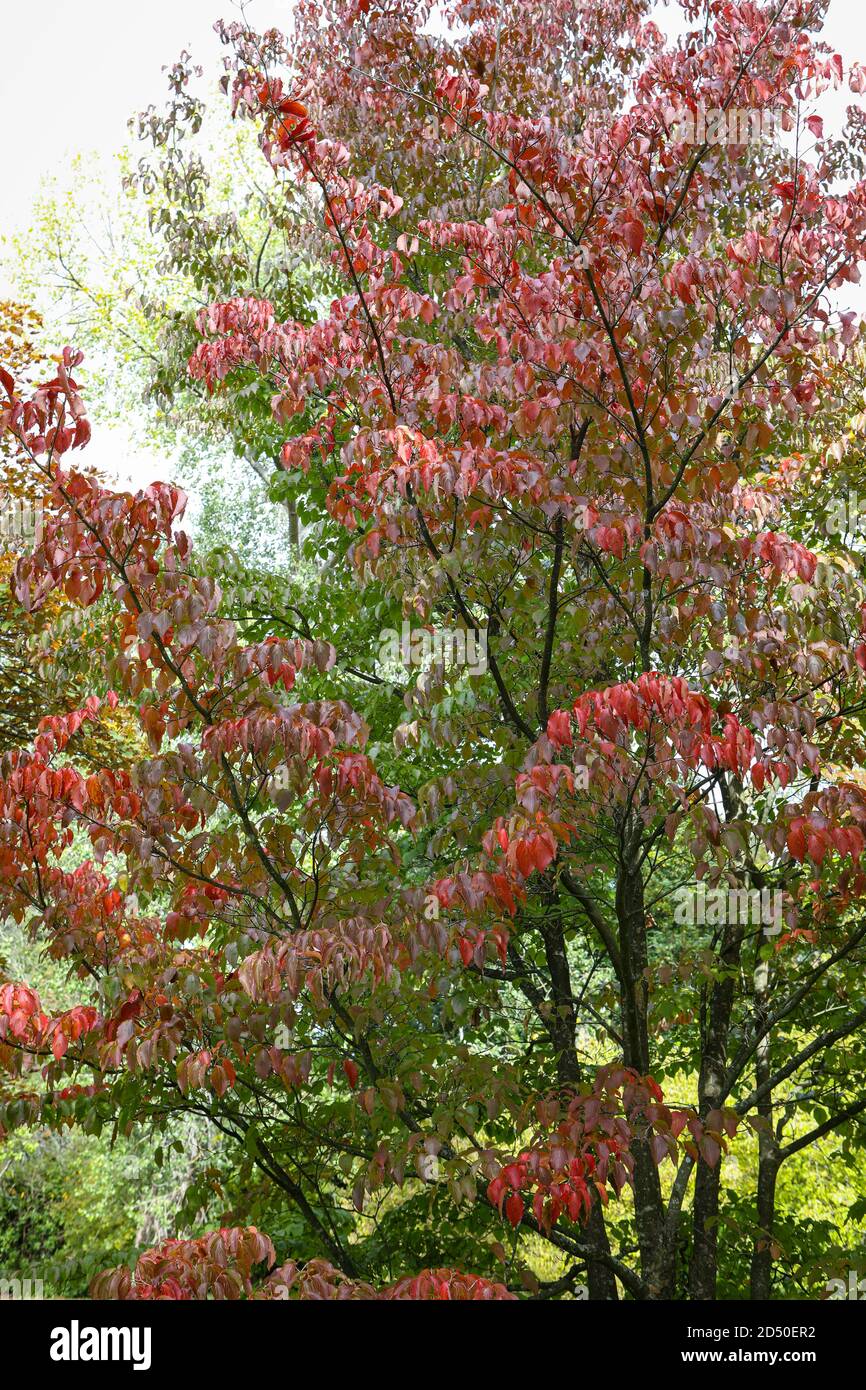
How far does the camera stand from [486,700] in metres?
5.79

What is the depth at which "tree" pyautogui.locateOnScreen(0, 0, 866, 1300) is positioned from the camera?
12.6 feet

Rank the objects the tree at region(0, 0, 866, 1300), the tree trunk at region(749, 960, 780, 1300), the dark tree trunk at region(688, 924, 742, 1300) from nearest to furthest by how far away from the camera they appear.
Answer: the tree at region(0, 0, 866, 1300)
the dark tree trunk at region(688, 924, 742, 1300)
the tree trunk at region(749, 960, 780, 1300)

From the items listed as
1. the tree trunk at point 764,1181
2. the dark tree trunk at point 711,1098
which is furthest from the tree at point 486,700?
the tree trunk at point 764,1181

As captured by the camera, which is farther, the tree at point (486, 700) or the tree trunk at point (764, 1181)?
the tree trunk at point (764, 1181)

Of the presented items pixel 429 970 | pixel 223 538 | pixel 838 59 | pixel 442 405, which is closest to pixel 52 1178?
pixel 223 538

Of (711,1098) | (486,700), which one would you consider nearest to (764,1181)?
(711,1098)

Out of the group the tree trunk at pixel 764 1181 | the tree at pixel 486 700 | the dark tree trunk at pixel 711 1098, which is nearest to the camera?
the tree at pixel 486 700

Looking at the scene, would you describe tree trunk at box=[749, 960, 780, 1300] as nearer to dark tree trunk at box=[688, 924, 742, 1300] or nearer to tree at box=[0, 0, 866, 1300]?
dark tree trunk at box=[688, 924, 742, 1300]

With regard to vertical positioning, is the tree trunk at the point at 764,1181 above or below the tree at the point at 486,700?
below

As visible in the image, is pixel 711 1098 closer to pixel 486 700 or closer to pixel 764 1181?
pixel 764 1181

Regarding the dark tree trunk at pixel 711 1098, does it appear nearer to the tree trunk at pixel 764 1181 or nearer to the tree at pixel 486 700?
the tree at pixel 486 700

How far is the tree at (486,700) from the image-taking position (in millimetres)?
3842

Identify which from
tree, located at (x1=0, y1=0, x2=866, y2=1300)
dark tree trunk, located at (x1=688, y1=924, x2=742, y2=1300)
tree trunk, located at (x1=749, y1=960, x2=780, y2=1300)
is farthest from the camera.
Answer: tree trunk, located at (x1=749, y1=960, x2=780, y2=1300)

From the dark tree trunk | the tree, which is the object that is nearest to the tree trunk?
the dark tree trunk
